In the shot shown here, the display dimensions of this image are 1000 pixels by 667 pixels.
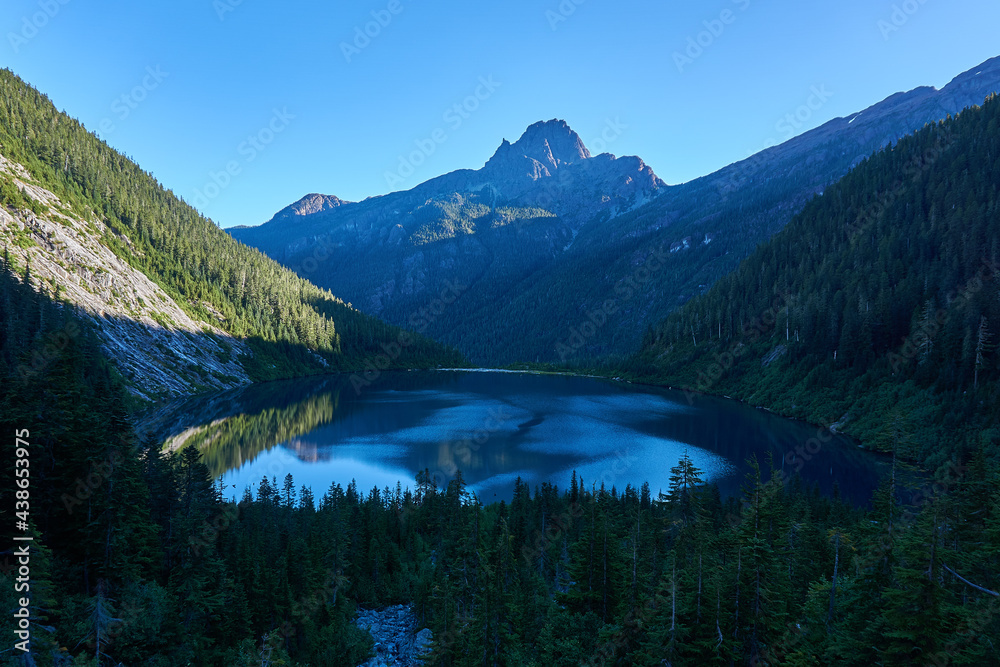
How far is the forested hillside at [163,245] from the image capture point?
14450 centimetres

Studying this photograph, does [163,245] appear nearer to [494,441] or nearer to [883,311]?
[494,441]

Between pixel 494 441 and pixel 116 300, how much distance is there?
9886 centimetres

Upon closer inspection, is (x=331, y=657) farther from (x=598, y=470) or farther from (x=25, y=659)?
(x=598, y=470)

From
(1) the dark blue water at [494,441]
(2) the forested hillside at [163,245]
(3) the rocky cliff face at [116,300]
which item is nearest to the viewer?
(1) the dark blue water at [494,441]

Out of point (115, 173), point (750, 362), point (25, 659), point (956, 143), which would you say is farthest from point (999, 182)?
point (115, 173)

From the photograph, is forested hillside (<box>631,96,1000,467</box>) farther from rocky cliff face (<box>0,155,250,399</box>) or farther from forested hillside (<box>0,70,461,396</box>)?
rocky cliff face (<box>0,155,250,399</box>)

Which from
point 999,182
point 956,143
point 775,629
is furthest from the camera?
point 956,143

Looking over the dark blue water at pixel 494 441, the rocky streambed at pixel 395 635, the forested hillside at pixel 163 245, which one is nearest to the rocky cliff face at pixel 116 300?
the forested hillside at pixel 163 245

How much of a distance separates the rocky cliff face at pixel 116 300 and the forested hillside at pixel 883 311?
413 feet

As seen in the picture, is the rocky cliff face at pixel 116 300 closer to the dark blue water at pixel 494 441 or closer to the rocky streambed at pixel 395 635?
the dark blue water at pixel 494 441

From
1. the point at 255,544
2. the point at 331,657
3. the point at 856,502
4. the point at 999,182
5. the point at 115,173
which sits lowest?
the point at 856,502

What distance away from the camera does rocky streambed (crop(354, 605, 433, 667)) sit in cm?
2365

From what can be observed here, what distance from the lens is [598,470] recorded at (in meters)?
65.2

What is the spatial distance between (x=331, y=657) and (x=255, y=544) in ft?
31.0
